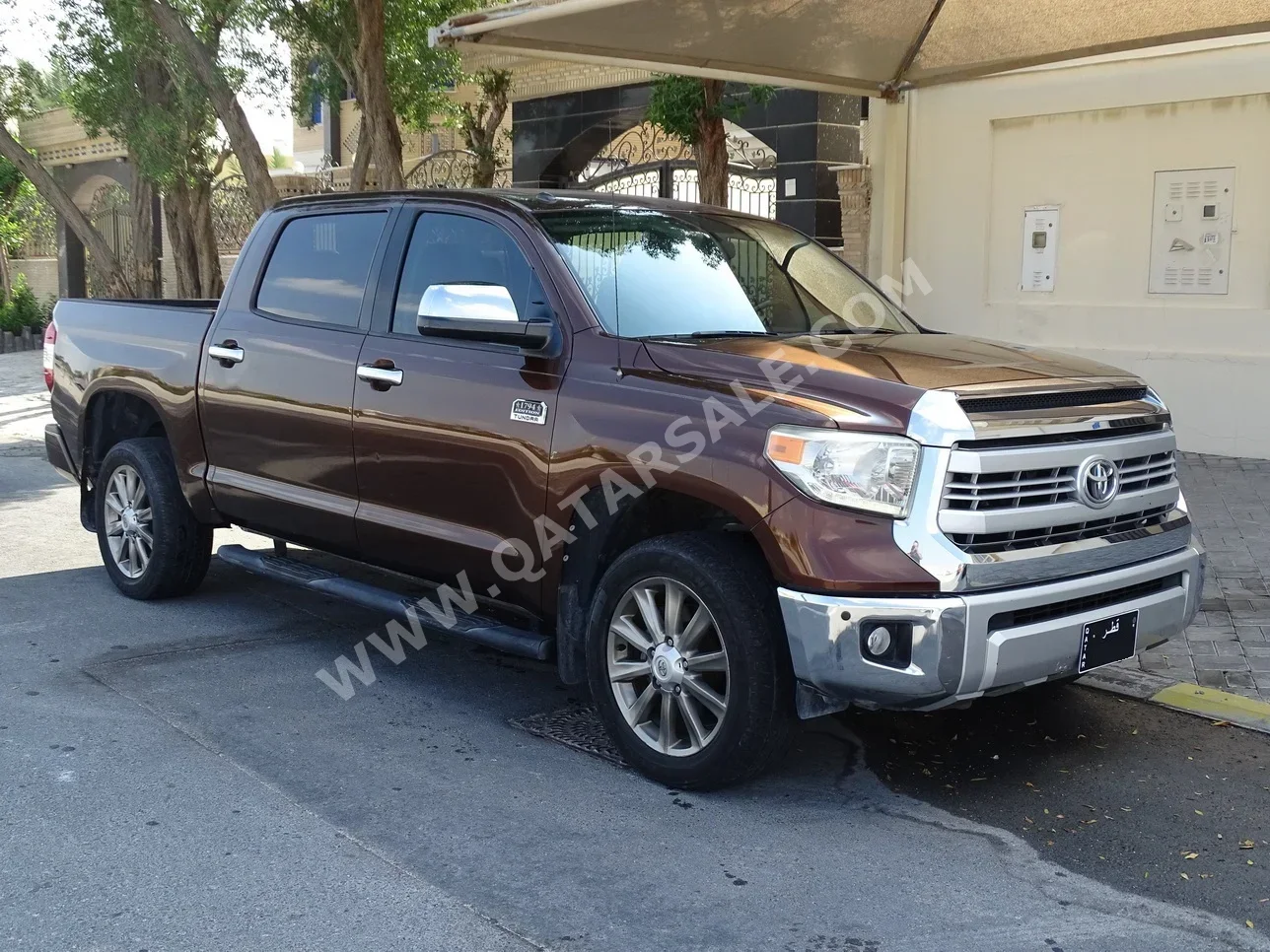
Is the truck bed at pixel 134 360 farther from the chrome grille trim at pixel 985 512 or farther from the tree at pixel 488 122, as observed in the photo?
the tree at pixel 488 122

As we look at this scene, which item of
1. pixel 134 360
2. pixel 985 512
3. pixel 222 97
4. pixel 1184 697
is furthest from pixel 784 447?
pixel 222 97

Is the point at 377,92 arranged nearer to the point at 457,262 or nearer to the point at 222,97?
the point at 222,97

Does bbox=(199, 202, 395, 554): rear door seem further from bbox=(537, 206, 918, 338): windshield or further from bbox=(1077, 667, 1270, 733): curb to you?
bbox=(1077, 667, 1270, 733): curb

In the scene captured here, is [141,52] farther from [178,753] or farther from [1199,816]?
[1199,816]

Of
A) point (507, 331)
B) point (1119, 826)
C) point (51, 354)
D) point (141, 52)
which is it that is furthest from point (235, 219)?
point (1119, 826)

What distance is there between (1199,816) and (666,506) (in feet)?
6.50

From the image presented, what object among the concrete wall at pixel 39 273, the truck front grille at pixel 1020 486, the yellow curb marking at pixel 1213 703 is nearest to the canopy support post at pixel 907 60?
the yellow curb marking at pixel 1213 703

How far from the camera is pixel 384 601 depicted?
17.9 feet

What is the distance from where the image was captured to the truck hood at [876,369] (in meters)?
4.11

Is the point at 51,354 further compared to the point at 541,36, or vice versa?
the point at 541,36

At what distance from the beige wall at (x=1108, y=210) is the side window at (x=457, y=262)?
771 cm

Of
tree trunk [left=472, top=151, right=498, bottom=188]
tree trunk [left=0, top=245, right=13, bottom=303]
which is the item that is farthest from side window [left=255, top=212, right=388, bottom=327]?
tree trunk [left=0, top=245, right=13, bottom=303]

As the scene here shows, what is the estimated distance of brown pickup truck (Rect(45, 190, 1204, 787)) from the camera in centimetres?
402

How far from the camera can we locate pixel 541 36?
30.4 feet
